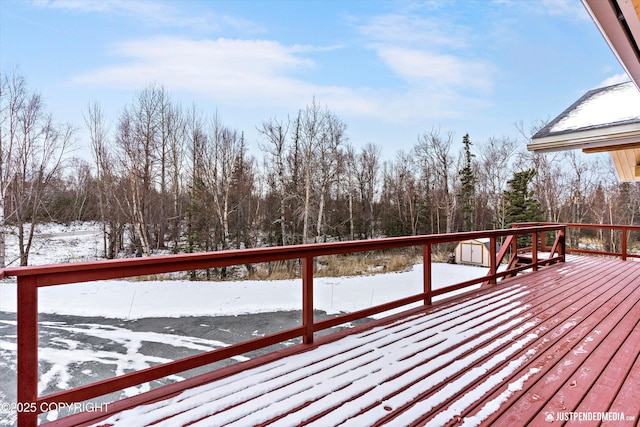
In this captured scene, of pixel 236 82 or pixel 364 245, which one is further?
pixel 236 82

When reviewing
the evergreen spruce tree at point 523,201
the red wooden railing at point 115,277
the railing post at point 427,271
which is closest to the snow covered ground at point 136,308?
the red wooden railing at point 115,277

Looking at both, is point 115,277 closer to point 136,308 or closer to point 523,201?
point 136,308

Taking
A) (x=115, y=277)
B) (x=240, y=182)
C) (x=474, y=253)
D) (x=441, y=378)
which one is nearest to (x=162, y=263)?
(x=115, y=277)

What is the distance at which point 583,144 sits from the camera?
4633mm

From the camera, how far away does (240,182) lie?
17203mm

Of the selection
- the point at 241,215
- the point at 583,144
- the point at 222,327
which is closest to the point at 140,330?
the point at 222,327

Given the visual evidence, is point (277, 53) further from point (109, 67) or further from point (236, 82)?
point (109, 67)

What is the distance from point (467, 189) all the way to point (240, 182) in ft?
48.7

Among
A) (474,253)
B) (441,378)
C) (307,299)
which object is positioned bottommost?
(474,253)

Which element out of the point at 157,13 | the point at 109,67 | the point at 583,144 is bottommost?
the point at 583,144

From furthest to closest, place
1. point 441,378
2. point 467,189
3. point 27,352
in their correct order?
point 467,189
point 441,378
point 27,352

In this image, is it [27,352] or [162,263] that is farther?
[162,263]

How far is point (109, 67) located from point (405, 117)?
61.9 ft

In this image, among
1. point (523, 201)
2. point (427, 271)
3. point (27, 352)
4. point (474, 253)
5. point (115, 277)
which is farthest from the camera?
point (523, 201)
